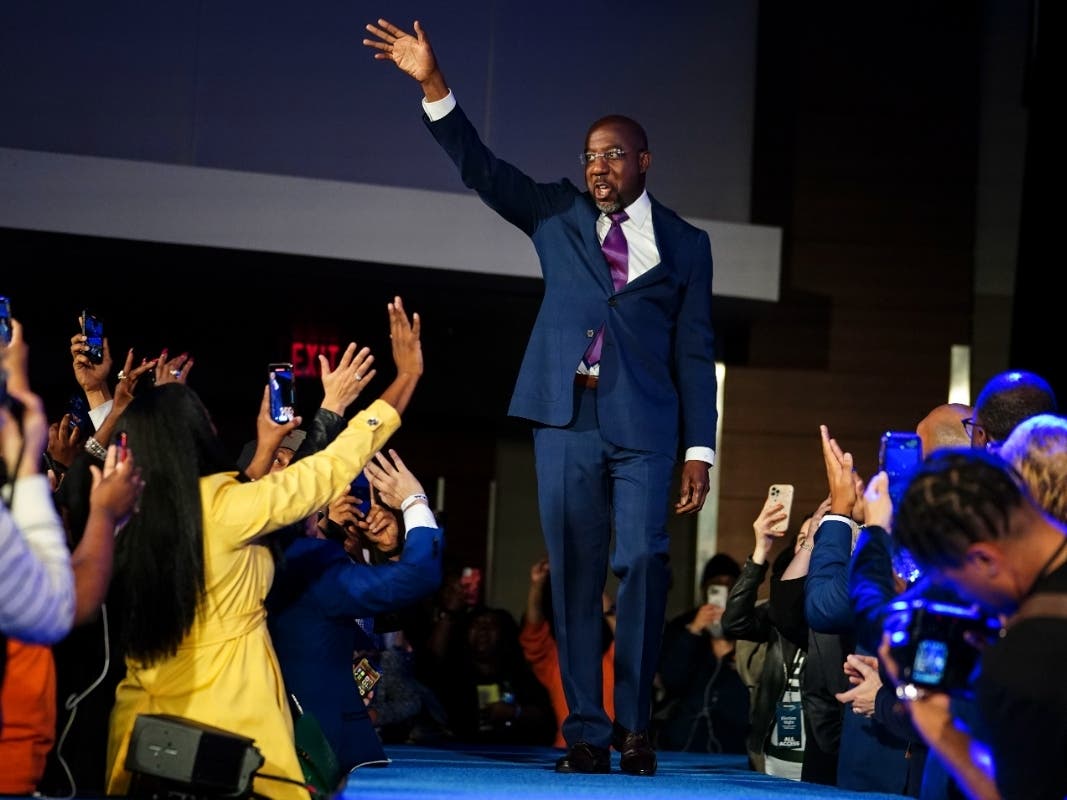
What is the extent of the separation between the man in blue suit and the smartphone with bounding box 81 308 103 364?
1214 mm

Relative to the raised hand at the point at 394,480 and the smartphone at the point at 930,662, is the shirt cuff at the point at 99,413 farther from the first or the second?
the smartphone at the point at 930,662

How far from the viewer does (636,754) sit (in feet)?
10.1

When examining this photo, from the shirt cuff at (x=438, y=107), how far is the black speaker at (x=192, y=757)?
5.03 ft

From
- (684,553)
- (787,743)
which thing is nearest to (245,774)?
(787,743)

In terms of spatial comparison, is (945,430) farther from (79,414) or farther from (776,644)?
(79,414)

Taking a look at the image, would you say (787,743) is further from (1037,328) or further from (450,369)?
(450,369)

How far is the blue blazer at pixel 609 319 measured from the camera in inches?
127

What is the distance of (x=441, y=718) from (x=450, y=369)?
2949 millimetres

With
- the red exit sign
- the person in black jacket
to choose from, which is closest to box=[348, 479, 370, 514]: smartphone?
the person in black jacket

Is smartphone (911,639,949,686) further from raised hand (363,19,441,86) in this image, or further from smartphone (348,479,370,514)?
smartphone (348,479,370,514)

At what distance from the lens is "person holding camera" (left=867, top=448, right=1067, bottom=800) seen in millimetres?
1807

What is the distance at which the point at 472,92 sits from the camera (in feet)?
23.6

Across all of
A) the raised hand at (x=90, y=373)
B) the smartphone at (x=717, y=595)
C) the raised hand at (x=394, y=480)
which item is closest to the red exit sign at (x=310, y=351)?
the smartphone at (x=717, y=595)

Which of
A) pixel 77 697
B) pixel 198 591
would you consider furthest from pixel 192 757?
pixel 77 697
